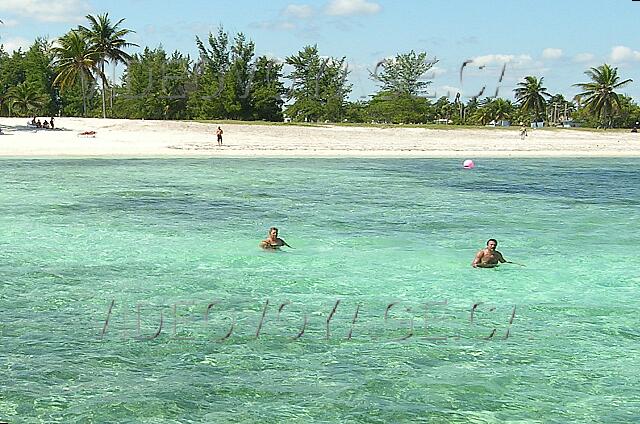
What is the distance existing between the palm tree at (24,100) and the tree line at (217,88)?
0.30ft

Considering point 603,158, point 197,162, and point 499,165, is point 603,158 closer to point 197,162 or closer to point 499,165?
point 499,165

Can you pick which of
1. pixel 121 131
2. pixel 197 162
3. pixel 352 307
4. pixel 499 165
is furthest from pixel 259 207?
pixel 121 131

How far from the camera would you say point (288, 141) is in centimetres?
5669

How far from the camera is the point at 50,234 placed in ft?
64.7

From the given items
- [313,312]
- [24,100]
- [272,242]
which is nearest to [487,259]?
[272,242]

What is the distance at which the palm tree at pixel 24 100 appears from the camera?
7156 centimetres

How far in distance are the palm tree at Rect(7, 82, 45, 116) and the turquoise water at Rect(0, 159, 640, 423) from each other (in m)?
49.4

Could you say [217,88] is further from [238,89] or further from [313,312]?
[313,312]

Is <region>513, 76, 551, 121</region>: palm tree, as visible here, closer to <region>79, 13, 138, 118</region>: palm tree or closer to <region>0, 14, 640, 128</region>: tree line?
<region>0, 14, 640, 128</region>: tree line

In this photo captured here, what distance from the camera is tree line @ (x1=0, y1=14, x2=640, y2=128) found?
69750 mm

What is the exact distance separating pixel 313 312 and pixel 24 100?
65820 mm

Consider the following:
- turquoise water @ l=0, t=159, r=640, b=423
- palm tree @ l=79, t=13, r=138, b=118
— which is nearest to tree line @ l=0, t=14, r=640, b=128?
palm tree @ l=79, t=13, r=138, b=118

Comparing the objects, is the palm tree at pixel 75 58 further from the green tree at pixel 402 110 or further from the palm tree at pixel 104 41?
the green tree at pixel 402 110

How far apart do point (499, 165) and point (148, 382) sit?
4019 centimetres
